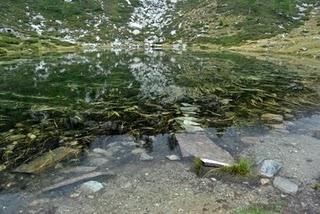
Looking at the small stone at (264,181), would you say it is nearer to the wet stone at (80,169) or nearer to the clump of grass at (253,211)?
the clump of grass at (253,211)

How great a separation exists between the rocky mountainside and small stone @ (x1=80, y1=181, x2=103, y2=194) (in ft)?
370

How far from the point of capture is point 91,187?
11.4 meters

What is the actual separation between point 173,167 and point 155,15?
551ft

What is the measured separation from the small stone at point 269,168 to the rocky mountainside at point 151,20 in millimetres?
112602

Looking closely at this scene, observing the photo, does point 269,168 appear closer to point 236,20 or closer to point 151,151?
point 151,151

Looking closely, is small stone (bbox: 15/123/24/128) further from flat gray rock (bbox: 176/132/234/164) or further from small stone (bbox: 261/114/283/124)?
small stone (bbox: 261/114/283/124)

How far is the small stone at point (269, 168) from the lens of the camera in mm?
12564

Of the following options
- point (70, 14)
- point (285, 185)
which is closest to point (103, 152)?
point (285, 185)

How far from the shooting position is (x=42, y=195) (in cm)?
1095

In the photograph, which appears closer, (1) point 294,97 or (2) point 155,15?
(1) point 294,97

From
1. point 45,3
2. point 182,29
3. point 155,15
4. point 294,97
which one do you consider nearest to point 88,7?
point 45,3

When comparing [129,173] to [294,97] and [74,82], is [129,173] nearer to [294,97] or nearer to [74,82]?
[294,97]

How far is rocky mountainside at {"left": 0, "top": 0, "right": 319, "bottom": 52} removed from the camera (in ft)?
454

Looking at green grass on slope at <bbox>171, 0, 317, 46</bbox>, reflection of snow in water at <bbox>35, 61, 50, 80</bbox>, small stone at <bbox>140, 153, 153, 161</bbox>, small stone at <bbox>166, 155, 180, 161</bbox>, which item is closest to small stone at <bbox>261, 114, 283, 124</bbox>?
small stone at <bbox>166, 155, 180, 161</bbox>
